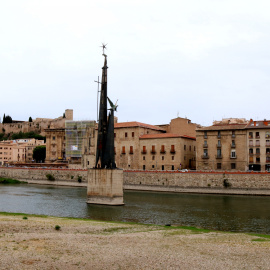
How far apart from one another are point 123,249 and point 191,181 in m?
47.7

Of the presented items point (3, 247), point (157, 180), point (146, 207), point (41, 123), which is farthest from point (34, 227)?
point (41, 123)

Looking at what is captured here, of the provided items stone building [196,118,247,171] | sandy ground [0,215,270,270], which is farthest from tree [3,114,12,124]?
sandy ground [0,215,270,270]

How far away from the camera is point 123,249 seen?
16.5 m

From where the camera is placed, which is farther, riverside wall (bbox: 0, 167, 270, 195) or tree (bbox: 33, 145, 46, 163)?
tree (bbox: 33, 145, 46, 163)

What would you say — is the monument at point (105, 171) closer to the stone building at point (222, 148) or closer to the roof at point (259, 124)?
the stone building at point (222, 148)

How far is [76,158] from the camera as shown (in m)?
106

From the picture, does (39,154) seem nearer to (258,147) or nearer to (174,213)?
(258,147)

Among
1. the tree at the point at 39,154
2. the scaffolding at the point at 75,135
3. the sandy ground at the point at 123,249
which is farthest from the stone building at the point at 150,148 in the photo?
the sandy ground at the point at 123,249

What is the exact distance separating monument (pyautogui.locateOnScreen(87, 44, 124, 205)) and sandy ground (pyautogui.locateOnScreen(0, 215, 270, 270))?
18.0 meters

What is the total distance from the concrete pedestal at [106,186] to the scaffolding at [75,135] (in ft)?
204

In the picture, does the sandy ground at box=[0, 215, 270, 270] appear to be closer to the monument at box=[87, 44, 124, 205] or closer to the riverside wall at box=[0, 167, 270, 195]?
the monument at box=[87, 44, 124, 205]

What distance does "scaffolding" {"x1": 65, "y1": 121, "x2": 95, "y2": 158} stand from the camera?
104 metres

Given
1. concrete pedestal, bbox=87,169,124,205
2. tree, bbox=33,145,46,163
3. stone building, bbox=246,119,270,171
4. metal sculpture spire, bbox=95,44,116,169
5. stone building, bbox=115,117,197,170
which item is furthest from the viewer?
tree, bbox=33,145,46,163

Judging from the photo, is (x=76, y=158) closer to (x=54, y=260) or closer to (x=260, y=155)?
(x=260, y=155)
